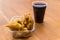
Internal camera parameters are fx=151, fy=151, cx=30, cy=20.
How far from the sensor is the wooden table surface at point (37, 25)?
109 cm

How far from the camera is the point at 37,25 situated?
4.03 feet

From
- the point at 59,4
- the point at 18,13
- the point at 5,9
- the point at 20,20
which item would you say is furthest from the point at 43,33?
the point at 59,4

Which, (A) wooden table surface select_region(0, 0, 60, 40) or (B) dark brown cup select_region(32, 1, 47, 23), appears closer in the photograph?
(A) wooden table surface select_region(0, 0, 60, 40)

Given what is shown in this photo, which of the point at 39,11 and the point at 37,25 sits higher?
the point at 39,11

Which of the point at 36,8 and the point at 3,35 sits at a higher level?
the point at 36,8

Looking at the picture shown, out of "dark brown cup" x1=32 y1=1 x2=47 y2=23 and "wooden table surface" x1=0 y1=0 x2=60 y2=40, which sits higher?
"dark brown cup" x1=32 y1=1 x2=47 y2=23

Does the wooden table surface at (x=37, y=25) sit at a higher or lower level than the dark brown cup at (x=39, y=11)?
lower

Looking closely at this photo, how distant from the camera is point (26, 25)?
108cm

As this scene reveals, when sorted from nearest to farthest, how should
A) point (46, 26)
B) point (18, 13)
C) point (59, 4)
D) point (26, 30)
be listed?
point (26, 30), point (46, 26), point (18, 13), point (59, 4)

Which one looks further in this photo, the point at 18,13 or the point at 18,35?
the point at 18,13

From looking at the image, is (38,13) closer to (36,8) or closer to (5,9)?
(36,8)

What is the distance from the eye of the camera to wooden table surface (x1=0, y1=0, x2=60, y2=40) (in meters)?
1.09

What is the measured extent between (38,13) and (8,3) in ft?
1.99

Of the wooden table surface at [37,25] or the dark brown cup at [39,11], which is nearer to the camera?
the wooden table surface at [37,25]
